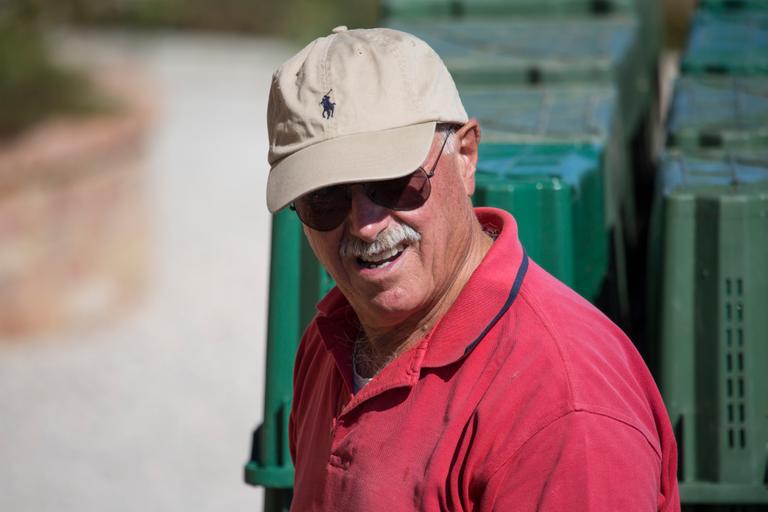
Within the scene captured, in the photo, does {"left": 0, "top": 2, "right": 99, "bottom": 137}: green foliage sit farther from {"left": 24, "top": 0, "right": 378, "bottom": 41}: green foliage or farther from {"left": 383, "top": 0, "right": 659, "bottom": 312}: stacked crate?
{"left": 383, "top": 0, "right": 659, "bottom": 312}: stacked crate

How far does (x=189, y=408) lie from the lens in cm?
659

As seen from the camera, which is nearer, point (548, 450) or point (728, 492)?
point (548, 450)

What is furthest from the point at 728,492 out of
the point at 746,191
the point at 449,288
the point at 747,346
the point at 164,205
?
the point at 164,205

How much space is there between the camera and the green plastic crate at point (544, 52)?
372 cm

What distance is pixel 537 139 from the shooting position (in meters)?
3.00

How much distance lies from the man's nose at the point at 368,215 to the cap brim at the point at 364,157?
0.23ft

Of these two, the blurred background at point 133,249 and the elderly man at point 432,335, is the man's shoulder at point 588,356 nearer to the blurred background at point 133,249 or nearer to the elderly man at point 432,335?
the elderly man at point 432,335

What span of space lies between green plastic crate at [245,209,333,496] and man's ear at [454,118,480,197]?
0.80 metres

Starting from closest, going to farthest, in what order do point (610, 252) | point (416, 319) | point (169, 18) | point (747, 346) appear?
point (416, 319)
point (747, 346)
point (610, 252)
point (169, 18)

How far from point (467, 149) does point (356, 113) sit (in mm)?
263

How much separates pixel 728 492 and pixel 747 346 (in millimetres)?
318

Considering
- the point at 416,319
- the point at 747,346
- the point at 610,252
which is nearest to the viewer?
the point at 416,319

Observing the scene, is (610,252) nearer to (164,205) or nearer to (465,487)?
(465,487)

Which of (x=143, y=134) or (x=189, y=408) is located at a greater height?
(x=143, y=134)
